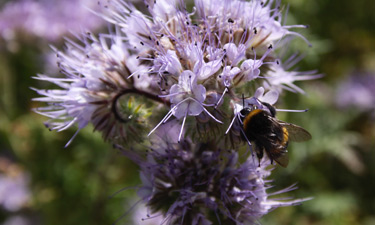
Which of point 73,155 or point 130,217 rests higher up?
point 73,155

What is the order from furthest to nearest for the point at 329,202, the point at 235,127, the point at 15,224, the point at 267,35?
1. the point at 15,224
2. the point at 329,202
3. the point at 267,35
4. the point at 235,127

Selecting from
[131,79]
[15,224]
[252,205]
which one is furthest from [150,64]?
[15,224]

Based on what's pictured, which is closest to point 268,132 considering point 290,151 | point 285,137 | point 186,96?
point 285,137

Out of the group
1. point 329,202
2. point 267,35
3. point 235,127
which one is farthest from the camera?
point 329,202

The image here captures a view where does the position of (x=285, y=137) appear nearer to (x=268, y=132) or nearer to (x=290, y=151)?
(x=268, y=132)

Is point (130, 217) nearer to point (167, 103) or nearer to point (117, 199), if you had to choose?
point (117, 199)

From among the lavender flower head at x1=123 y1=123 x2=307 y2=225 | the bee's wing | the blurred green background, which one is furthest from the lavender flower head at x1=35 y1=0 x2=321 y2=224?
the blurred green background
